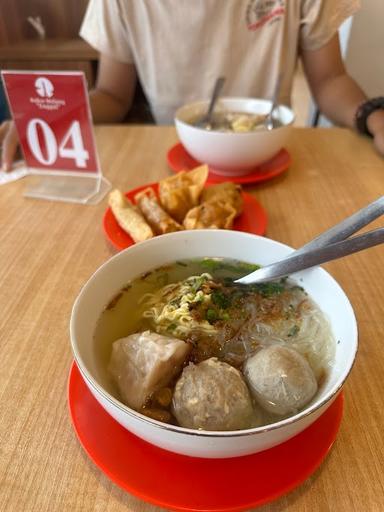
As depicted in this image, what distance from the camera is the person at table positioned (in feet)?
5.87

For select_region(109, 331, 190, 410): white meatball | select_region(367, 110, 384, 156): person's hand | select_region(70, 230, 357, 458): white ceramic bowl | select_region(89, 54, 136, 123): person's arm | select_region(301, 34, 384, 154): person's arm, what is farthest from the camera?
select_region(89, 54, 136, 123): person's arm

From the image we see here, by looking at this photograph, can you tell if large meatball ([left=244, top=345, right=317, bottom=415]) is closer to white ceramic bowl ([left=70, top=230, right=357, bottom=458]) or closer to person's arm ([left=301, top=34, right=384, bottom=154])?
white ceramic bowl ([left=70, top=230, right=357, bottom=458])

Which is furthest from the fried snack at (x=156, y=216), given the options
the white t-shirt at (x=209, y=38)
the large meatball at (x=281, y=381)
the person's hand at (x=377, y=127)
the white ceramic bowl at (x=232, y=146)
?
the white t-shirt at (x=209, y=38)

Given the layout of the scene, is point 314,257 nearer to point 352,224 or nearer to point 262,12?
point 352,224

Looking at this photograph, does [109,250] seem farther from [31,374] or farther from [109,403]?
[109,403]

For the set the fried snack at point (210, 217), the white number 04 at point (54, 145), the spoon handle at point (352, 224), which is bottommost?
the fried snack at point (210, 217)

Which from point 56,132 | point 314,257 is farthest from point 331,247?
point 56,132

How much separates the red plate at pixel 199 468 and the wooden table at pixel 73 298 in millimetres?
32

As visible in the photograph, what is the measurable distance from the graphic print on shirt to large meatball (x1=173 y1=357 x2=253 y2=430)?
1.75m

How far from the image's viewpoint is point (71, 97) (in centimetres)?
113

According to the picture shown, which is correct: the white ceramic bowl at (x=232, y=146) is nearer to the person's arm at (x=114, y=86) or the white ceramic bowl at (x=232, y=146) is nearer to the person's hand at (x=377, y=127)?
the person's hand at (x=377, y=127)

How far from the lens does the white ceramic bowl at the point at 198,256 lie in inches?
17.9

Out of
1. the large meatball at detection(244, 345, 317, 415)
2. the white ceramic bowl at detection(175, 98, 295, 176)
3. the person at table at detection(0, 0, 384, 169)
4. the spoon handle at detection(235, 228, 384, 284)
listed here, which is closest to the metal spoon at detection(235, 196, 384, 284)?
the spoon handle at detection(235, 228, 384, 284)

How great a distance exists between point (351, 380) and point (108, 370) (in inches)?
16.0
